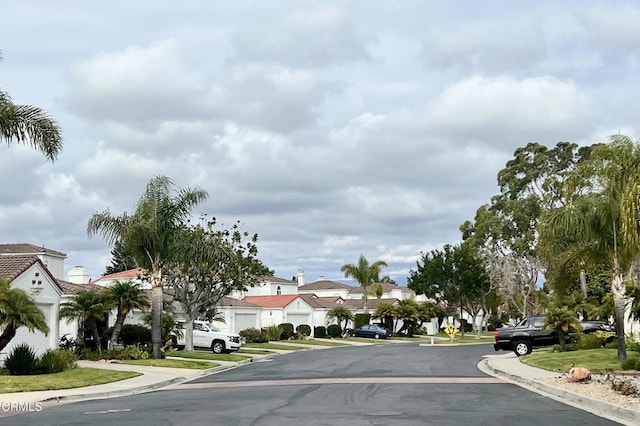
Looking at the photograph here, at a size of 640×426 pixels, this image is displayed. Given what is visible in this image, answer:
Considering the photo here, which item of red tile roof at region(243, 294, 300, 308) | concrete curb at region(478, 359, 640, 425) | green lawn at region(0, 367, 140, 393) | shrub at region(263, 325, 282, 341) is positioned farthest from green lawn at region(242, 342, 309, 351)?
concrete curb at region(478, 359, 640, 425)

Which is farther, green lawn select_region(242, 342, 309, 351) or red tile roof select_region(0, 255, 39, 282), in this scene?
green lawn select_region(242, 342, 309, 351)

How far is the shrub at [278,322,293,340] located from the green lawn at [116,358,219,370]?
28.9m

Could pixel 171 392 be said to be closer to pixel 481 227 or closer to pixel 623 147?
pixel 623 147

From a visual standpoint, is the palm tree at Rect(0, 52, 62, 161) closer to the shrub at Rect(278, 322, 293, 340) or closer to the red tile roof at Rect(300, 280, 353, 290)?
the shrub at Rect(278, 322, 293, 340)

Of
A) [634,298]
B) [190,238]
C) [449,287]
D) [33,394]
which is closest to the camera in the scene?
[33,394]

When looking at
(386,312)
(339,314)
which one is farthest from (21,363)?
(386,312)

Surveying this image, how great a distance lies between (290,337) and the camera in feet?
201

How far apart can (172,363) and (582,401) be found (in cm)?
1795

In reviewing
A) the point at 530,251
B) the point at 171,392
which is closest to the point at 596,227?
A: the point at 171,392

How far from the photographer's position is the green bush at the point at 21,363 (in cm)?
2236

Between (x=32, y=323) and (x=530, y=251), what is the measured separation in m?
49.3

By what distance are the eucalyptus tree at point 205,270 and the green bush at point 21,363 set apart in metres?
10.8

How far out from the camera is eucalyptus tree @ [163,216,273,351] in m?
34.0

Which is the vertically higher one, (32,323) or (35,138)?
(35,138)
